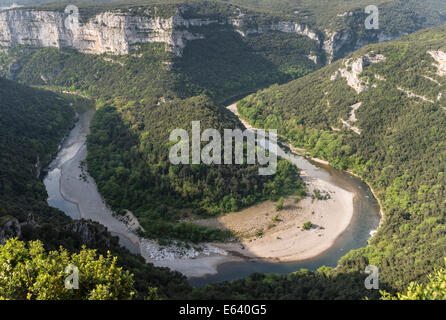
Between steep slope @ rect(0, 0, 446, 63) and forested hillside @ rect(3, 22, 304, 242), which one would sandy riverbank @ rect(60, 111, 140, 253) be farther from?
steep slope @ rect(0, 0, 446, 63)

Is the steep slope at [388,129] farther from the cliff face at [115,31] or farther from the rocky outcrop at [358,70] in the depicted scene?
the cliff face at [115,31]

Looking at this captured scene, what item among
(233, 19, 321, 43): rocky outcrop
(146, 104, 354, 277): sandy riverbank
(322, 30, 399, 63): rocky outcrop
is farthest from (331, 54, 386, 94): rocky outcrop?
(322, 30, 399, 63): rocky outcrop

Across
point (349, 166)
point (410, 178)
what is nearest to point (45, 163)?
point (349, 166)

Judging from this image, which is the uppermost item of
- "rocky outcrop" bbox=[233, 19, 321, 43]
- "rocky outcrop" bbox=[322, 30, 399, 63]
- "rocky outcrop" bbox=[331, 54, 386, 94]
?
"rocky outcrop" bbox=[233, 19, 321, 43]

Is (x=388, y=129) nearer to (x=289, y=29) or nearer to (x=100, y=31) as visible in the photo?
(x=289, y=29)

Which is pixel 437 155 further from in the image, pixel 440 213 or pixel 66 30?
pixel 66 30

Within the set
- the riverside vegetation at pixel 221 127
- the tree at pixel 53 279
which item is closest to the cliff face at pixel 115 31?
the riverside vegetation at pixel 221 127

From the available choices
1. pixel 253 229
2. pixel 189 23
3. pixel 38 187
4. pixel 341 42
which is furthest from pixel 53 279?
pixel 341 42

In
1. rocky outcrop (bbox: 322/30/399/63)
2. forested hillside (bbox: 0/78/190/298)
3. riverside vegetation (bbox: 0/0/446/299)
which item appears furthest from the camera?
rocky outcrop (bbox: 322/30/399/63)

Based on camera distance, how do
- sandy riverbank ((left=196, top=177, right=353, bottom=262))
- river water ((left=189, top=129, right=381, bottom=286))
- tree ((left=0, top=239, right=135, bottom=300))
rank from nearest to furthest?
tree ((left=0, top=239, right=135, bottom=300)) → river water ((left=189, top=129, right=381, bottom=286)) → sandy riverbank ((left=196, top=177, right=353, bottom=262))
